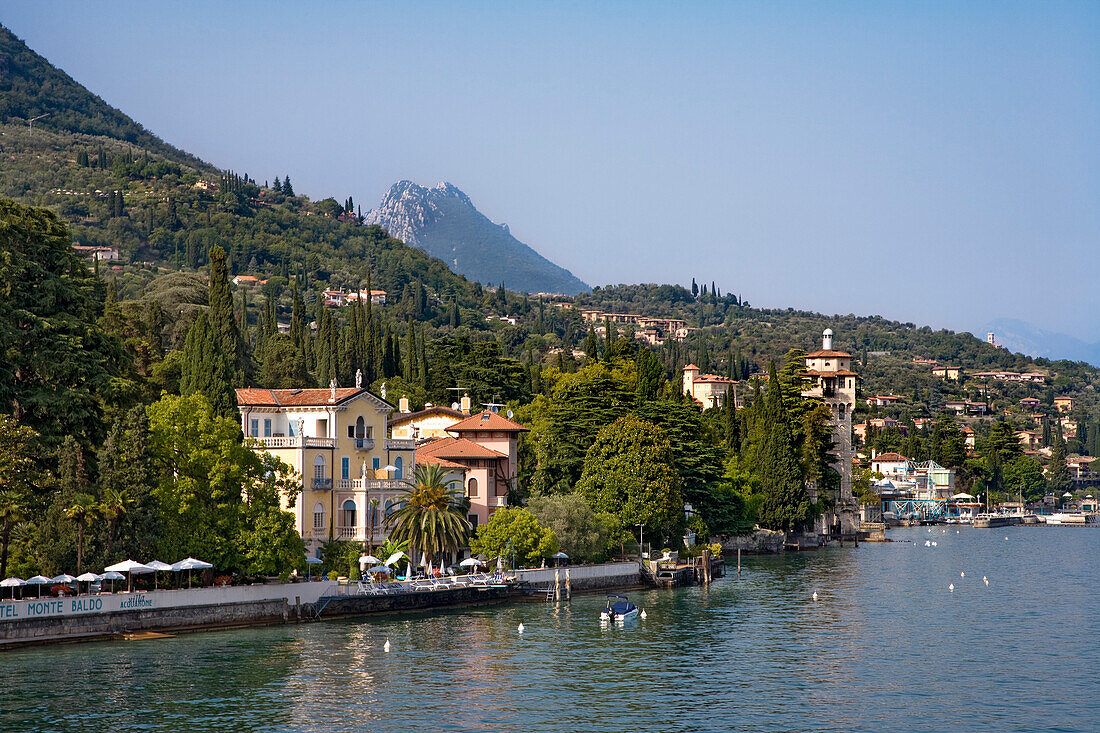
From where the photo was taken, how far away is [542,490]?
8625cm

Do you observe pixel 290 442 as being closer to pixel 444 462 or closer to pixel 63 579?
pixel 444 462

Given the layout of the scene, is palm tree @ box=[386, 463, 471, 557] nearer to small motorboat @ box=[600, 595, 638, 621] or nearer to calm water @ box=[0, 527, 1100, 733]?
calm water @ box=[0, 527, 1100, 733]

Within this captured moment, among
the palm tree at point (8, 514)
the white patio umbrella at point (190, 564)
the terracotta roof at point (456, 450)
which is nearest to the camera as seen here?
the palm tree at point (8, 514)

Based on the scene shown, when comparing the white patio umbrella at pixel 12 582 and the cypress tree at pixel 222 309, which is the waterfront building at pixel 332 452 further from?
the cypress tree at pixel 222 309

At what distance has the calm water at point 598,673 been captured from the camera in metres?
38.8

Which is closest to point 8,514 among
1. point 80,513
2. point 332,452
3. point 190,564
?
point 80,513

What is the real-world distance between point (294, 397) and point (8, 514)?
932 inches

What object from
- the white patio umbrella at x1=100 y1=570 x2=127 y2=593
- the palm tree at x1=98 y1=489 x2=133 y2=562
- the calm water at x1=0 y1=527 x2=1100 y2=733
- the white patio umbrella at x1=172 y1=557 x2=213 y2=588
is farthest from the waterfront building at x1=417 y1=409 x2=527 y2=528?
the white patio umbrella at x1=100 y1=570 x2=127 y2=593

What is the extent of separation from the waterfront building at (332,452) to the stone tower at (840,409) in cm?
8024

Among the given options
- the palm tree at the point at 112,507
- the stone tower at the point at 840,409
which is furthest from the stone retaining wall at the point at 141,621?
the stone tower at the point at 840,409

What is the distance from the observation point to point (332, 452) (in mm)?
68188

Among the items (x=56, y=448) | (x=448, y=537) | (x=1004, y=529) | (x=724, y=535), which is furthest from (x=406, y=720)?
(x=1004, y=529)

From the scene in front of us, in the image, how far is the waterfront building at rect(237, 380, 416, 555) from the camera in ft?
217

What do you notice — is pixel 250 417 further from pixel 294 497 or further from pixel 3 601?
pixel 3 601
